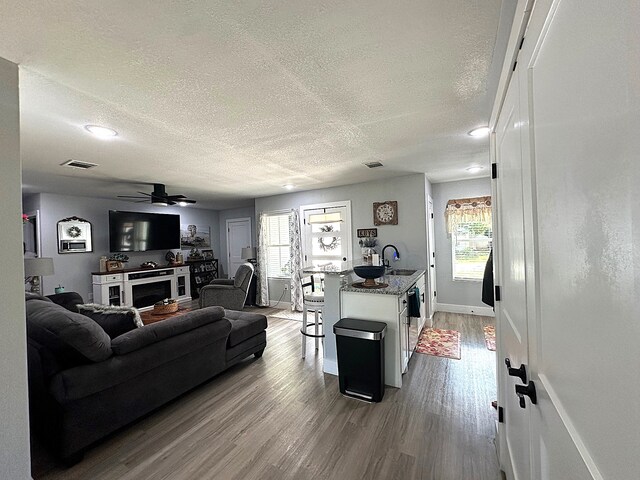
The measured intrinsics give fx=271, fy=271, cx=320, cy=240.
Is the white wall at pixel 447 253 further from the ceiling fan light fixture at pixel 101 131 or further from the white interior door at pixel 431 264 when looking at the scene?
the ceiling fan light fixture at pixel 101 131

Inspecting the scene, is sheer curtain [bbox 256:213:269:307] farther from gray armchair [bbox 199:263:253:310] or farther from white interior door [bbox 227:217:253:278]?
white interior door [bbox 227:217:253:278]

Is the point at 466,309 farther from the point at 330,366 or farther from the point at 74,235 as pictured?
the point at 74,235

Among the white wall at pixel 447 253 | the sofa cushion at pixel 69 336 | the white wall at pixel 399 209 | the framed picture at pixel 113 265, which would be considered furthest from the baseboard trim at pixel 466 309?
the framed picture at pixel 113 265

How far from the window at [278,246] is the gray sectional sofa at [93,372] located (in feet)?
11.3

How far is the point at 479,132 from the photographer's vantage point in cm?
271

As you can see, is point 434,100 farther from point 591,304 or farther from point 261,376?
point 261,376

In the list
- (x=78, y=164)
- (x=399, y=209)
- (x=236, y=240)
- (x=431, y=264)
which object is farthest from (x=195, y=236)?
(x=431, y=264)

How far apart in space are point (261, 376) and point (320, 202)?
3334 millimetres

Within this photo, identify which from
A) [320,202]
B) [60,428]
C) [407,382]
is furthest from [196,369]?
[320,202]

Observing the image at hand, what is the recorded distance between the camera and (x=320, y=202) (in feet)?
17.5

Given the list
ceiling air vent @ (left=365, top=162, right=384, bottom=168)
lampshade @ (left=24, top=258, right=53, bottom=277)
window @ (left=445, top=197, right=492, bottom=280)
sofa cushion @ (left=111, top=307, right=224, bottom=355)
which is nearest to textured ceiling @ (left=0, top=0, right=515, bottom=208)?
ceiling air vent @ (left=365, top=162, right=384, bottom=168)

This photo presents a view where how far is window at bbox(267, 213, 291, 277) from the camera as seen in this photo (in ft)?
19.5

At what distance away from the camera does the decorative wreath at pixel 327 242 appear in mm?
5223

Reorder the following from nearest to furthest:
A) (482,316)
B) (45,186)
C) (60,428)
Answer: (60,428) → (45,186) → (482,316)
